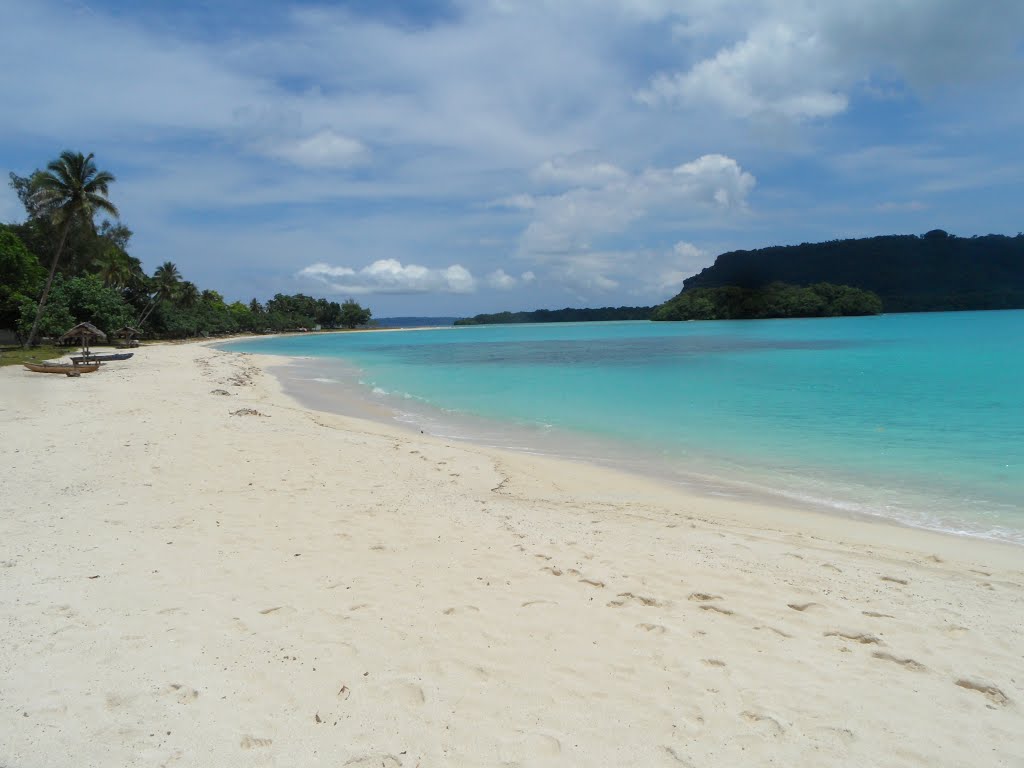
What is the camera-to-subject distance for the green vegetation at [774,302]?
423 ft

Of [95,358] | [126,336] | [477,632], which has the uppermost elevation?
[126,336]

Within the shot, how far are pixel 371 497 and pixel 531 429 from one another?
25.5ft

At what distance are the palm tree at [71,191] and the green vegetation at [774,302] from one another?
426 ft

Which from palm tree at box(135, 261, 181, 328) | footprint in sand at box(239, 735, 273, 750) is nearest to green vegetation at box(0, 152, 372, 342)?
palm tree at box(135, 261, 181, 328)

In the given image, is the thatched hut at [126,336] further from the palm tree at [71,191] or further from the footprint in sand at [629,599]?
the footprint in sand at [629,599]

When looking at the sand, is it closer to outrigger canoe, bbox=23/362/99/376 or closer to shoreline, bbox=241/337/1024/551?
shoreline, bbox=241/337/1024/551

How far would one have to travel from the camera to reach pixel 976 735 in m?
2.92

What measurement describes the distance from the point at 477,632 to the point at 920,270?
18959 centimetres

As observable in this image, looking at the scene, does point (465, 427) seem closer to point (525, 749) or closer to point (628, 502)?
point (628, 502)

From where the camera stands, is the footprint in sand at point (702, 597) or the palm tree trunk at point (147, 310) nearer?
the footprint in sand at point (702, 597)

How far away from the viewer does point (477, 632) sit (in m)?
3.80

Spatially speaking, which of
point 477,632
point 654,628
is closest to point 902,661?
point 654,628

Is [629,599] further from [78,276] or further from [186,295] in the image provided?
[186,295]

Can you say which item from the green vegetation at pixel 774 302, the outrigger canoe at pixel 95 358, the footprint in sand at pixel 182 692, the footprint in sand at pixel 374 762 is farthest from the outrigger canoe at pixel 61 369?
the green vegetation at pixel 774 302
